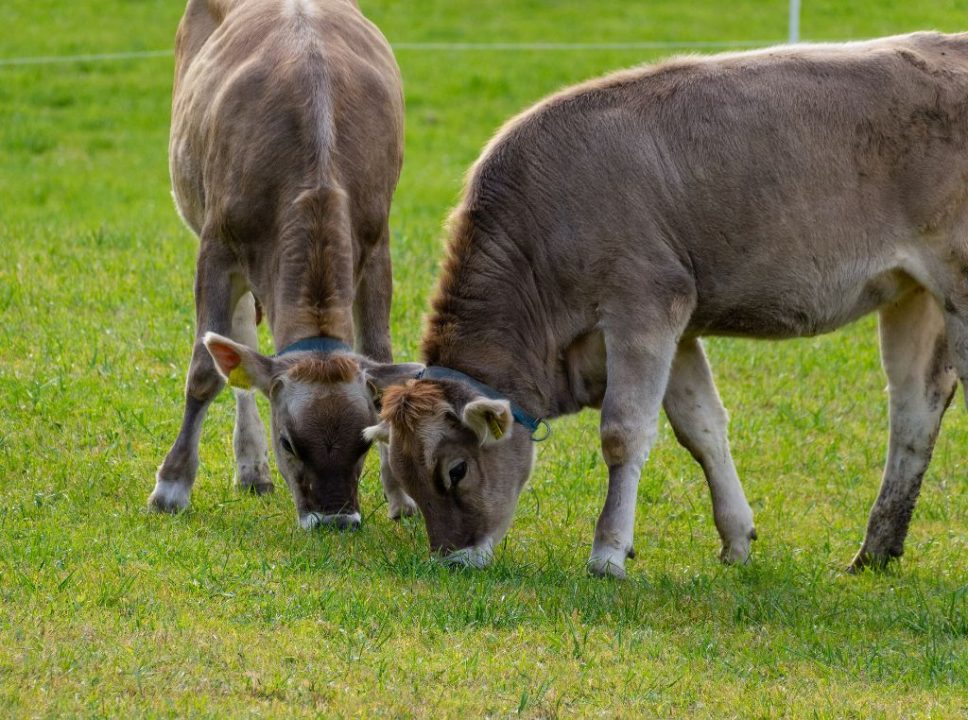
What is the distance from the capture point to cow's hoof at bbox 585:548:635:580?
7625 millimetres

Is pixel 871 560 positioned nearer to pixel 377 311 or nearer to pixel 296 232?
pixel 377 311

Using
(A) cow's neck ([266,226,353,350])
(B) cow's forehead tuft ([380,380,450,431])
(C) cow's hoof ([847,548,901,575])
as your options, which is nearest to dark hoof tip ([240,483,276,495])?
(A) cow's neck ([266,226,353,350])

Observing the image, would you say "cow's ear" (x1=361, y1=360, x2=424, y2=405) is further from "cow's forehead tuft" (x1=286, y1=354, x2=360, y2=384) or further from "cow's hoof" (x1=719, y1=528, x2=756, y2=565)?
"cow's hoof" (x1=719, y1=528, x2=756, y2=565)

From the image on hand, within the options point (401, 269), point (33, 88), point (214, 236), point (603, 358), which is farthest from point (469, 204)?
point (33, 88)

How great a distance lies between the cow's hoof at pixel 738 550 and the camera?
842 cm

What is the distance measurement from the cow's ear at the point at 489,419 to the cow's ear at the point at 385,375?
1.62ft

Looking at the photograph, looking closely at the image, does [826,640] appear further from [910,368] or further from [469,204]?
[469,204]

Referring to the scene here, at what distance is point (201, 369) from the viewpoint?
8.68m

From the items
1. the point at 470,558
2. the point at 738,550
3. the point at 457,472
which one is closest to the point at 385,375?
Result: the point at 457,472

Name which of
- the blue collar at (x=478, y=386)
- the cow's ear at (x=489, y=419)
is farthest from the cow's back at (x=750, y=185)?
the cow's ear at (x=489, y=419)

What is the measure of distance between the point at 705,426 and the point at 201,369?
2.64 m

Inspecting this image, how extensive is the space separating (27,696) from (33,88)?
19.3 metres

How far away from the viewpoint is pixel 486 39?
26.3 meters

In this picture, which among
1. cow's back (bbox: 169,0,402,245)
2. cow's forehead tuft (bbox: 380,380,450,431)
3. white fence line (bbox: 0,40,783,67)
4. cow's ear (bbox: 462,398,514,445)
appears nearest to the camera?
cow's ear (bbox: 462,398,514,445)
